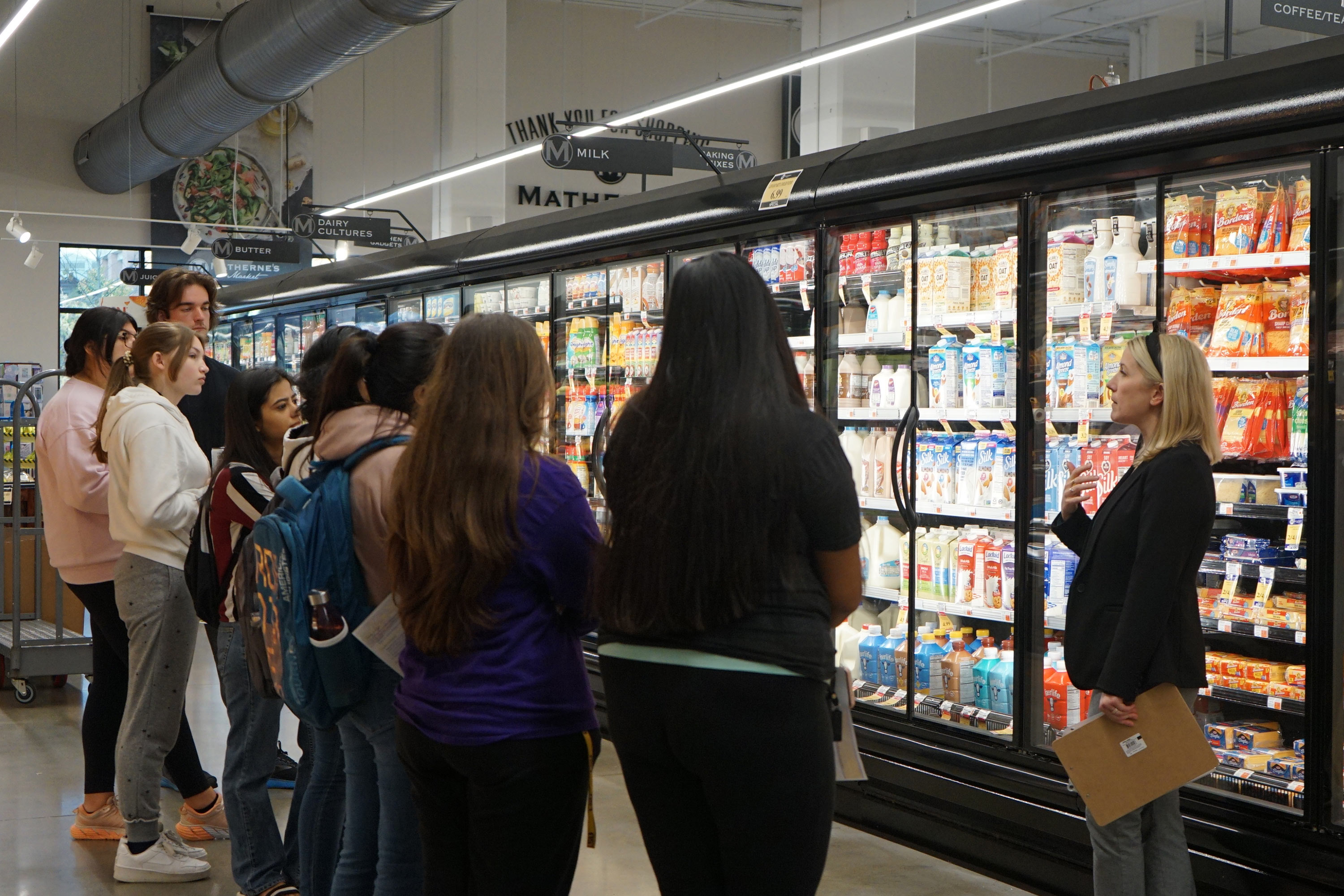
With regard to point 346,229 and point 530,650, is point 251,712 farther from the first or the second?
point 346,229

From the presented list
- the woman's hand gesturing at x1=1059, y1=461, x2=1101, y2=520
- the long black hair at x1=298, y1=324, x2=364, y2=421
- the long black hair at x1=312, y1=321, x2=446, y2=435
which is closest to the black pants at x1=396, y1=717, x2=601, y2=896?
the long black hair at x1=312, y1=321, x2=446, y2=435

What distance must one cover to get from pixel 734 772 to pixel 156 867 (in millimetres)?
2508

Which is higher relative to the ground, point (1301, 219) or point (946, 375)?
point (1301, 219)

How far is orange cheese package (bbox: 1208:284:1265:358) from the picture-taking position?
3281mm

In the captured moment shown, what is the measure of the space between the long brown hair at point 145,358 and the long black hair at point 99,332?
17.9 inches

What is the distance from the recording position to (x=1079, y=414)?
3568 millimetres

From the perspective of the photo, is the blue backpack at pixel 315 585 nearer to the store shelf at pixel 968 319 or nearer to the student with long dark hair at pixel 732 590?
the student with long dark hair at pixel 732 590

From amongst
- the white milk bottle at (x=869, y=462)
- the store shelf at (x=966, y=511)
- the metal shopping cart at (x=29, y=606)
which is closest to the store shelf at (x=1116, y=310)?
the store shelf at (x=966, y=511)

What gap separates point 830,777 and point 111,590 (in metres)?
2.87

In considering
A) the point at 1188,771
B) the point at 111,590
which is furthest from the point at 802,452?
the point at 111,590

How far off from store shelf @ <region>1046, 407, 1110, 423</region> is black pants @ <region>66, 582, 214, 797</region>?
2829mm

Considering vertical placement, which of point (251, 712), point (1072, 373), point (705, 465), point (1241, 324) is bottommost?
point (251, 712)

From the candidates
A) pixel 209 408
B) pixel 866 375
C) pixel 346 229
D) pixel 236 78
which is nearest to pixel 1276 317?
pixel 866 375

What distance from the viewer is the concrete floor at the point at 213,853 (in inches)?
138
